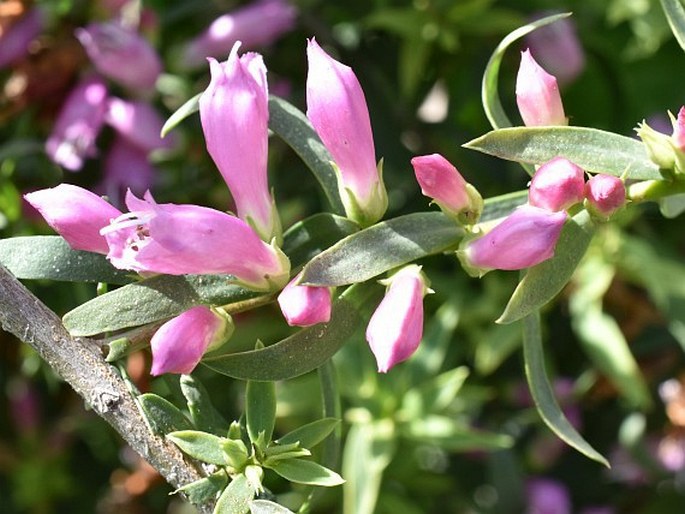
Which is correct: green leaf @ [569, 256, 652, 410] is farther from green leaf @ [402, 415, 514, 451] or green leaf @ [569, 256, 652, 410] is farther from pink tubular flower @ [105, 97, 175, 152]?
pink tubular flower @ [105, 97, 175, 152]

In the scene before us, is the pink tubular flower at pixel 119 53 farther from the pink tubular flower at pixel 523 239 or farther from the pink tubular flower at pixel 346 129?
the pink tubular flower at pixel 523 239

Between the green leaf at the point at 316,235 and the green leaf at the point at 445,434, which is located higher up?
the green leaf at the point at 316,235

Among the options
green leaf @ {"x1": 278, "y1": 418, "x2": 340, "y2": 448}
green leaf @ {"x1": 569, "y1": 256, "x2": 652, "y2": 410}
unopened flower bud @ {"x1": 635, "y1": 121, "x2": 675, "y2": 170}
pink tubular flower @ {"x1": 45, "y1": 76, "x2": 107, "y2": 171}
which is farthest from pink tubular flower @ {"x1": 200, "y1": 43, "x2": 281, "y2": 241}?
green leaf @ {"x1": 569, "y1": 256, "x2": 652, "y2": 410}

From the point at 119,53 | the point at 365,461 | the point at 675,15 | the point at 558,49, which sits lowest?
the point at 365,461

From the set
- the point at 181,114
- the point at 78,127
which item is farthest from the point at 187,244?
the point at 78,127

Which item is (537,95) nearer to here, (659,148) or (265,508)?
(659,148)

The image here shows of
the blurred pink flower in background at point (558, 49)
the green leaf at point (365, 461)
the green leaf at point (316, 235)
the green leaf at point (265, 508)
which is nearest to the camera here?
the green leaf at point (265, 508)

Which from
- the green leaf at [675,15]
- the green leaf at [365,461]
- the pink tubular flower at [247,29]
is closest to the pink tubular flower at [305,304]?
the green leaf at [675,15]
